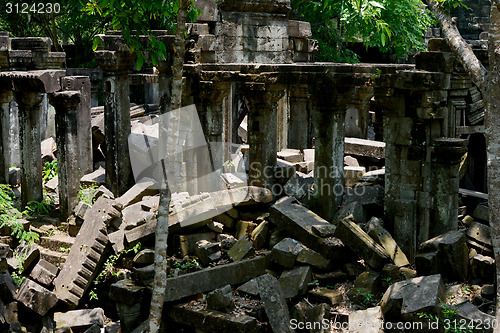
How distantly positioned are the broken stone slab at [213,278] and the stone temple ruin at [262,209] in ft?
0.07

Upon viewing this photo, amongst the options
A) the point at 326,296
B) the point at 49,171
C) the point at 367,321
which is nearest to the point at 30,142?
the point at 49,171

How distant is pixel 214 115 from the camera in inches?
500

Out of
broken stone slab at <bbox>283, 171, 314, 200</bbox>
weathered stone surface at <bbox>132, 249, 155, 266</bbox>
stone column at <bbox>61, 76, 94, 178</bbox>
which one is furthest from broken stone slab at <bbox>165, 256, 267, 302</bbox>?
stone column at <bbox>61, 76, 94, 178</bbox>

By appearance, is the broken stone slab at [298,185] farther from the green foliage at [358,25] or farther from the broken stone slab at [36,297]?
the green foliage at [358,25]

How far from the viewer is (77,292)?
9.95 meters

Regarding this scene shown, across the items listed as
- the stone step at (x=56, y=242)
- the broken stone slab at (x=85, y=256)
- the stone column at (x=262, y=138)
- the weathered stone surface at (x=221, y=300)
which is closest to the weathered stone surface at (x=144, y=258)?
the broken stone slab at (x=85, y=256)

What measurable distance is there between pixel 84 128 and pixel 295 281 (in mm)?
6424

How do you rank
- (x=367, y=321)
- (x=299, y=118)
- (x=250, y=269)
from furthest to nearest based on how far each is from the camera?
(x=299, y=118)
(x=250, y=269)
(x=367, y=321)

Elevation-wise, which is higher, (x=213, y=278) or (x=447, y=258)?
(x=447, y=258)

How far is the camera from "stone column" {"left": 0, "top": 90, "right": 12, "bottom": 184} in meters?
13.6

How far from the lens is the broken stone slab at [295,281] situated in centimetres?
889

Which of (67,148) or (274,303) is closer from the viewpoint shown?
(274,303)

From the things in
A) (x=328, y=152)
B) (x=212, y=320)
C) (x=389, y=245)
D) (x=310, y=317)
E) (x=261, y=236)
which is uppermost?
(x=328, y=152)

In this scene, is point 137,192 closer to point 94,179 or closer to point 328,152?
point 94,179
